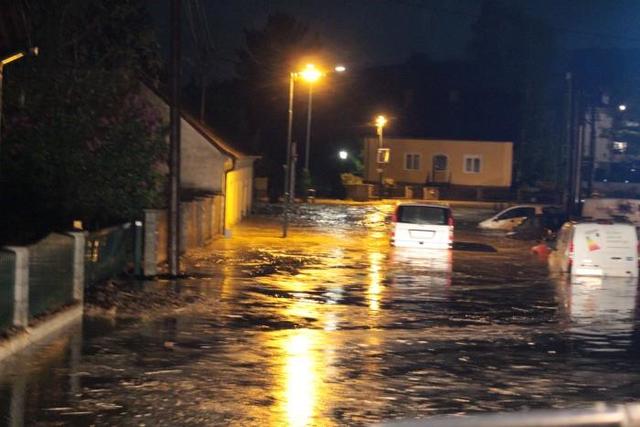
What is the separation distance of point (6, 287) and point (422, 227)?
20.8m

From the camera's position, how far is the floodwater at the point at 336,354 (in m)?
10.3

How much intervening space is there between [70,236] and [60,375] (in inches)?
198

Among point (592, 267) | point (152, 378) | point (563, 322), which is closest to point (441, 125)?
point (592, 267)

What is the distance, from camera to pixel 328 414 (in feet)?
32.7

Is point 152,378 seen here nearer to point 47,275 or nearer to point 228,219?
point 47,275

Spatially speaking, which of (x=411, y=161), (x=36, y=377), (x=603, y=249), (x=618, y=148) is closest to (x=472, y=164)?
(x=411, y=161)

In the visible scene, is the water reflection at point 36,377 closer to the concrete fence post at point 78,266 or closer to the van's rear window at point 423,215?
the concrete fence post at point 78,266

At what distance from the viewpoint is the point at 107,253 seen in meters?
20.4

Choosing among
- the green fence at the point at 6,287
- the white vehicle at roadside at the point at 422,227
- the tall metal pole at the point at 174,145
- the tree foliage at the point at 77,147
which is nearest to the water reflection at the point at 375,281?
the white vehicle at roadside at the point at 422,227

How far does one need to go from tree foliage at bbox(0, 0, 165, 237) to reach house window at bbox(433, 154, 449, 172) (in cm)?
5975

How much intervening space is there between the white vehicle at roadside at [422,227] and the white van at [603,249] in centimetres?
689

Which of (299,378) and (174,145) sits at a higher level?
(174,145)

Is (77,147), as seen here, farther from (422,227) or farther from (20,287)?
(422,227)

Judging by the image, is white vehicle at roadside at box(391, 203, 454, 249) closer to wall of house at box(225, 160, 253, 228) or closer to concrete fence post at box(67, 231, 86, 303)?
wall of house at box(225, 160, 253, 228)
